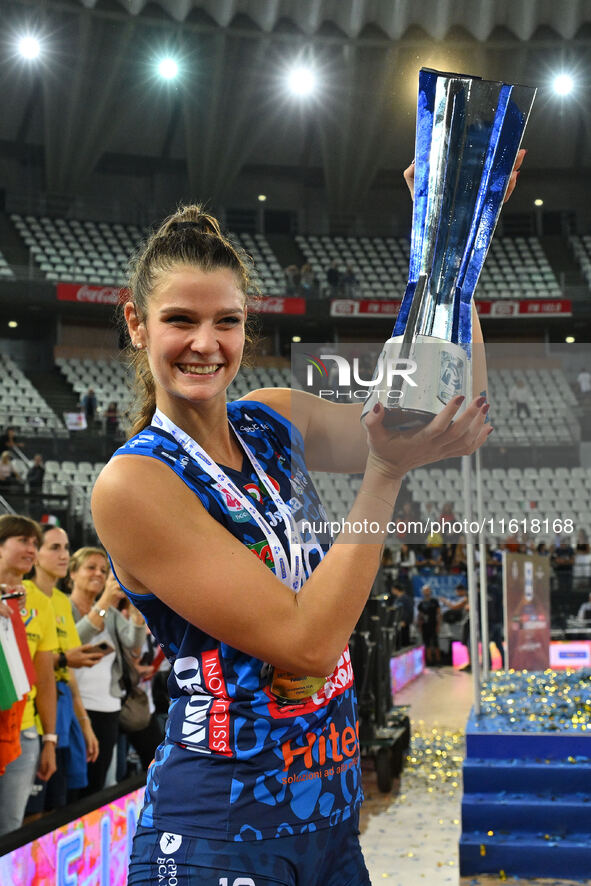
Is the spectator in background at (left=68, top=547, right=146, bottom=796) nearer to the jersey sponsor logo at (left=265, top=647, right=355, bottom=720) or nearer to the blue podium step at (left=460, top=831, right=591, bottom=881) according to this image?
the blue podium step at (left=460, top=831, right=591, bottom=881)

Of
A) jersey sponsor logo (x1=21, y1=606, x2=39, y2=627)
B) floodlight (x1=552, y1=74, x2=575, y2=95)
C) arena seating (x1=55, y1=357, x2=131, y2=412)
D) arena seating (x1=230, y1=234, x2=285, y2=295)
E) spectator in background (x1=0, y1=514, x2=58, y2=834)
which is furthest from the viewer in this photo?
arena seating (x1=230, y1=234, x2=285, y2=295)

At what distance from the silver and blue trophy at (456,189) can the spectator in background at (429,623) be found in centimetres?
1099

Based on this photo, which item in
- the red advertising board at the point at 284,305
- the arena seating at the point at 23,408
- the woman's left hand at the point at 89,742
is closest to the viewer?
the woman's left hand at the point at 89,742

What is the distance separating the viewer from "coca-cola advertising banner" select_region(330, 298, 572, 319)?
1887 cm

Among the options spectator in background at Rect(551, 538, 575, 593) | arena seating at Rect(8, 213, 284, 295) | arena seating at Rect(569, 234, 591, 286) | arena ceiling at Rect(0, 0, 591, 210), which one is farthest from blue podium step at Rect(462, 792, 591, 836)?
arena seating at Rect(569, 234, 591, 286)

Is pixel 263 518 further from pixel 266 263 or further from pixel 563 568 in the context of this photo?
pixel 266 263

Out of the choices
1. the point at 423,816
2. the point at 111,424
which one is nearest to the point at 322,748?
the point at 423,816

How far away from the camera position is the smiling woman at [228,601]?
0.92 metres

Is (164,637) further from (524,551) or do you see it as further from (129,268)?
(524,551)

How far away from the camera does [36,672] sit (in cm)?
349

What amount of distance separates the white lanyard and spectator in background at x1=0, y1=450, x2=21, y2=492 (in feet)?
32.4

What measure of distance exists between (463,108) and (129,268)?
50 cm

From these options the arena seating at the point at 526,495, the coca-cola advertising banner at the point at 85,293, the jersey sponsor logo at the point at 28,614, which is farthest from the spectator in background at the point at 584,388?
the coca-cola advertising banner at the point at 85,293

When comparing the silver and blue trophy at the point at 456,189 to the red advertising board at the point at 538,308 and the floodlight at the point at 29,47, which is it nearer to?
the floodlight at the point at 29,47
